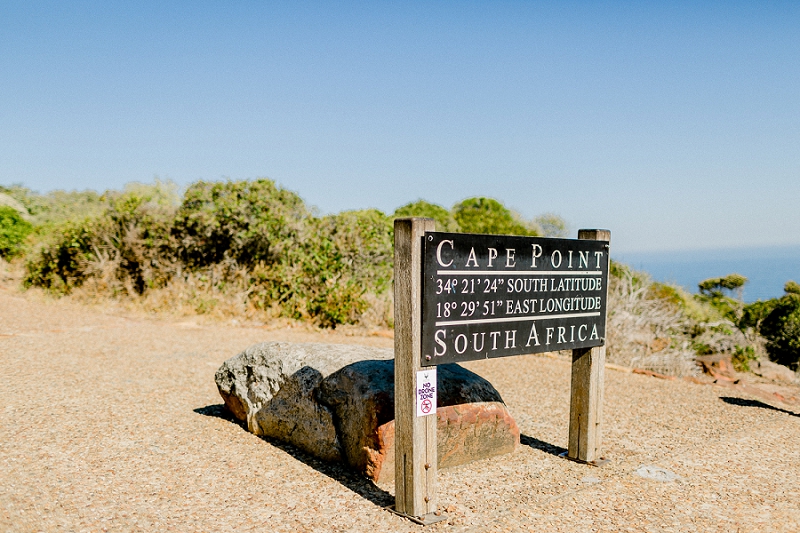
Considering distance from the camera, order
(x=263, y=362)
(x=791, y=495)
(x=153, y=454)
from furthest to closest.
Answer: (x=263, y=362)
(x=153, y=454)
(x=791, y=495)

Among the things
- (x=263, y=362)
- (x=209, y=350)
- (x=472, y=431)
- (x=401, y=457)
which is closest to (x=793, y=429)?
(x=472, y=431)

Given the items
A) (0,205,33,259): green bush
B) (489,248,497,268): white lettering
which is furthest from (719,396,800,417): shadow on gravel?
(0,205,33,259): green bush

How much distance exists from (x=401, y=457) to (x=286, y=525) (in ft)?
2.55

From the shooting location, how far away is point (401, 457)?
3.80 metres

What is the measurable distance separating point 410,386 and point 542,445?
7.22 feet

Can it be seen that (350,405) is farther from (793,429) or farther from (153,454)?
(793,429)

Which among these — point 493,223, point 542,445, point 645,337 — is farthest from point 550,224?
point 542,445

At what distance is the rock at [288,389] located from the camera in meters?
4.82

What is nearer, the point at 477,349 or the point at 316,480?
the point at 477,349

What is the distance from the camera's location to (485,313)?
161 inches

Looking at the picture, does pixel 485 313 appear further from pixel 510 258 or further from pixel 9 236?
pixel 9 236

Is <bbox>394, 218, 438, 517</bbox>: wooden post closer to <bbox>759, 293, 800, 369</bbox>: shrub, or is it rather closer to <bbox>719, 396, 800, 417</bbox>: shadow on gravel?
<bbox>719, 396, 800, 417</bbox>: shadow on gravel

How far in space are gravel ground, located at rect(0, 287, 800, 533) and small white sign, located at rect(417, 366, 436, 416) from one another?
27.0 inches

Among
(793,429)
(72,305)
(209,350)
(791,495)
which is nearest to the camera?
(791,495)
